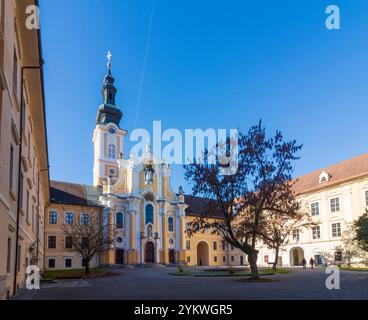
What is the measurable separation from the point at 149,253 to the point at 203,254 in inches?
482

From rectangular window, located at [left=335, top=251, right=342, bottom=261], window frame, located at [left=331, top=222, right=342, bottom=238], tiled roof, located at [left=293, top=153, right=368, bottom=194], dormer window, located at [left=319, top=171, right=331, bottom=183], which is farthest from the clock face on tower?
rectangular window, located at [left=335, top=251, right=342, bottom=261]

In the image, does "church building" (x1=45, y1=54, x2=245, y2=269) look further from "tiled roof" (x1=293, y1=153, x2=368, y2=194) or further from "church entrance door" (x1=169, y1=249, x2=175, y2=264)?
"tiled roof" (x1=293, y1=153, x2=368, y2=194)

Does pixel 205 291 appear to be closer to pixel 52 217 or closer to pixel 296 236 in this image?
pixel 52 217

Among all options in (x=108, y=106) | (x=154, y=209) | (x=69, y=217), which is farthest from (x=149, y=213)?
(x=108, y=106)

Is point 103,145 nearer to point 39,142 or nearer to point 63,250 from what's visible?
point 63,250

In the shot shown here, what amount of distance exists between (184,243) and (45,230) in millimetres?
20730

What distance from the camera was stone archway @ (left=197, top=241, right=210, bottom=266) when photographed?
215 feet

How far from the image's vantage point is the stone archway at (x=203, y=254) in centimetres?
6544

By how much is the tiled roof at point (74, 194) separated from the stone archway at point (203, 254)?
19123 mm

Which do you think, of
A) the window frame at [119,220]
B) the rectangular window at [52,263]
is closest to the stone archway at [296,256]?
the window frame at [119,220]

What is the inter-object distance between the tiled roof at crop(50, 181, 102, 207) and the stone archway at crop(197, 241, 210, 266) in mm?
19123

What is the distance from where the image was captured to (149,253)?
57.7m

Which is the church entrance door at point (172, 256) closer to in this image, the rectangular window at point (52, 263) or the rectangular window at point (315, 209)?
the rectangular window at point (52, 263)
